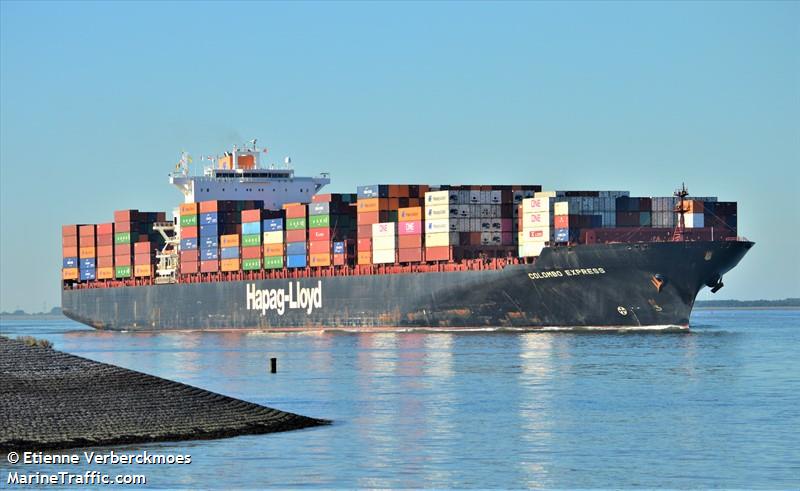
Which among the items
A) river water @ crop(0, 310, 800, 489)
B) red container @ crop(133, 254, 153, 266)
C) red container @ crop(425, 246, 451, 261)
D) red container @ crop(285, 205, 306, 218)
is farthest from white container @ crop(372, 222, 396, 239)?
red container @ crop(133, 254, 153, 266)

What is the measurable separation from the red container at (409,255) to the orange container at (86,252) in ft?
125

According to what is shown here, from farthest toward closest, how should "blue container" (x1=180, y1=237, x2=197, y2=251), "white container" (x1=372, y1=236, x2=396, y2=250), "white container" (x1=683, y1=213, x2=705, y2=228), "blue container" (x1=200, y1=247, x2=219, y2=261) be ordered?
"blue container" (x1=180, y1=237, x2=197, y2=251) < "blue container" (x1=200, y1=247, x2=219, y2=261) < "white container" (x1=372, y1=236, x2=396, y2=250) < "white container" (x1=683, y1=213, x2=705, y2=228)

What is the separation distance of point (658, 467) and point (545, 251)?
4352 centimetres

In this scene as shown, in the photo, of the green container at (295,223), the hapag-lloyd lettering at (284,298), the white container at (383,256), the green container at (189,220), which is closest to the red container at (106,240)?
the green container at (189,220)

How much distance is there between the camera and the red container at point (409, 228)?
79062 millimetres

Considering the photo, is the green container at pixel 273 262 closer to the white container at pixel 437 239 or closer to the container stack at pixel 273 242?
the container stack at pixel 273 242

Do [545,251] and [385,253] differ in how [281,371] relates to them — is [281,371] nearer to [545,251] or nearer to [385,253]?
[545,251]

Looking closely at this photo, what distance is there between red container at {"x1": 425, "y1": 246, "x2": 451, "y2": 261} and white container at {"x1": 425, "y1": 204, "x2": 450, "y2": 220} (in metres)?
1.66

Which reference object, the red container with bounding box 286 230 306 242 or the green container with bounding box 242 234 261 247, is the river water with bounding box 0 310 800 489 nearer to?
the red container with bounding box 286 230 306 242

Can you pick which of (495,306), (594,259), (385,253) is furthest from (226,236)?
(594,259)

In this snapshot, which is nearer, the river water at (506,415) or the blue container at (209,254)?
the river water at (506,415)

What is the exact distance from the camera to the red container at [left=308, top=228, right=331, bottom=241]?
8712 centimetres

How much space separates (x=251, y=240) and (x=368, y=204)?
45.9ft

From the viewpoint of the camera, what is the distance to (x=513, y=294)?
7375cm
